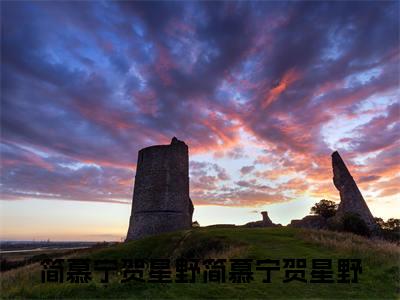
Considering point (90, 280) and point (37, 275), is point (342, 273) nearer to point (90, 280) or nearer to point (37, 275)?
point (90, 280)

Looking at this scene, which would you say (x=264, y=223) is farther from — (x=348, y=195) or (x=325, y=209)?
(x=348, y=195)

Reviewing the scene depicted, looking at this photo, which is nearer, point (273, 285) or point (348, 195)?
point (273, 285)

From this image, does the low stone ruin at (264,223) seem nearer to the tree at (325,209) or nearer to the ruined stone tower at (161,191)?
the tree at (325,209)

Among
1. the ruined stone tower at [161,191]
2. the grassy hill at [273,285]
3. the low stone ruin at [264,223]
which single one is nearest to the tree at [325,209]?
the low stone ruin at [264,223]

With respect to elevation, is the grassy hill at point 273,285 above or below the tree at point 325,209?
below

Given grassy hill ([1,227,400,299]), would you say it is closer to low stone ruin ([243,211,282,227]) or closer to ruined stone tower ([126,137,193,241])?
ruined stone tower ([126,137,193,241])

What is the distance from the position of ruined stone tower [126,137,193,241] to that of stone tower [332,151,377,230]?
15.0 meters

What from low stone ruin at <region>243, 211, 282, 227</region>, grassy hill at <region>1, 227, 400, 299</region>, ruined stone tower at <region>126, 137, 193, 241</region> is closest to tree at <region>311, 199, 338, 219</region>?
low stone ruin at <region>243, 211, 282, 227</region>

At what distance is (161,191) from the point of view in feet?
110

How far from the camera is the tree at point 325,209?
4056 cm

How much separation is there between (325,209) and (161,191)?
1990 centimetres

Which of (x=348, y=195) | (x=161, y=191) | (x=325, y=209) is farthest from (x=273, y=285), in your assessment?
(x=325, y=209)

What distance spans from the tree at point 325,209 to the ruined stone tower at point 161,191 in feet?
53.0

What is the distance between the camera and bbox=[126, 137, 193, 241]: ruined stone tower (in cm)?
3316
